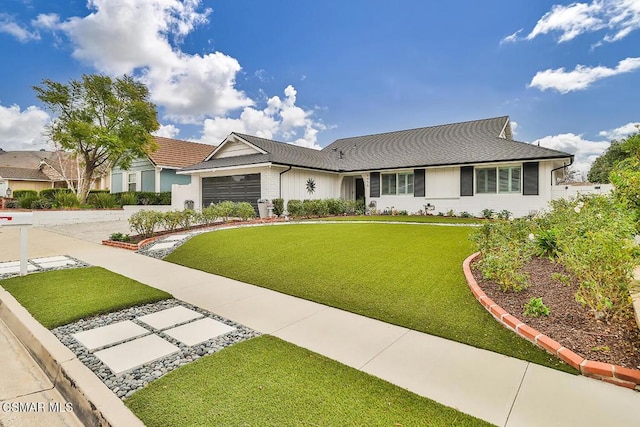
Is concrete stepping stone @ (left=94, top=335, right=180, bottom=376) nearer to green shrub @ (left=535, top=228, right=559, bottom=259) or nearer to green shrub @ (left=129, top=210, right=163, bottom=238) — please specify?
green shrub @ (left=535, top=228, right=559, bottom=259)

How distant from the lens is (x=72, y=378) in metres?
2.56

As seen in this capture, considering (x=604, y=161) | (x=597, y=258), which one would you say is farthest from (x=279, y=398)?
(x=604, y=161)

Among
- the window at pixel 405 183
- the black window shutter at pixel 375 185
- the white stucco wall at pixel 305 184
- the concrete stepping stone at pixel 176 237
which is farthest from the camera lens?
the black window shutter at pixel 375 185

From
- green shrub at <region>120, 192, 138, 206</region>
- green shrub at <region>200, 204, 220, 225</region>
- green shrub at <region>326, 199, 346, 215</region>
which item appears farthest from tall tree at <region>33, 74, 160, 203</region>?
green shrub at <region>326, 199, 346, 215</region>

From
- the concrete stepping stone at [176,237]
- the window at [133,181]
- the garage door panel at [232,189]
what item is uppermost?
the window at [133,181]

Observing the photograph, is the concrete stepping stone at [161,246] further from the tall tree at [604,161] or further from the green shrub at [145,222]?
the tall tree at [604,161]

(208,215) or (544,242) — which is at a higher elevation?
(208,215)

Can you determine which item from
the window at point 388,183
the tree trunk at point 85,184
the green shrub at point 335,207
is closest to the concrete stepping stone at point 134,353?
the green shrub at point 335,207

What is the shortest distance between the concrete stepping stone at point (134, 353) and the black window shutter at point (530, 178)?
615 inches

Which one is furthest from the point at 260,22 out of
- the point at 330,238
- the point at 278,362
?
the point at 278,362

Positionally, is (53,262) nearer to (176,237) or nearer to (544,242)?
(176,237)

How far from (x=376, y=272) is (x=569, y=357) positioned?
3009 mm

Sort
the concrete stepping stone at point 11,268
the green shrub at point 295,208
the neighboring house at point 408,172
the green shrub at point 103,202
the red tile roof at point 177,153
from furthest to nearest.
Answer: the red tile roof at point 177,153 → the green shrub at point 103,202 → the green shrub at point 295,208 → the neighboring house at point 408,172 → the concrete stepping stone at point 11,268

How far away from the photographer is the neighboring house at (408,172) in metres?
14.5
